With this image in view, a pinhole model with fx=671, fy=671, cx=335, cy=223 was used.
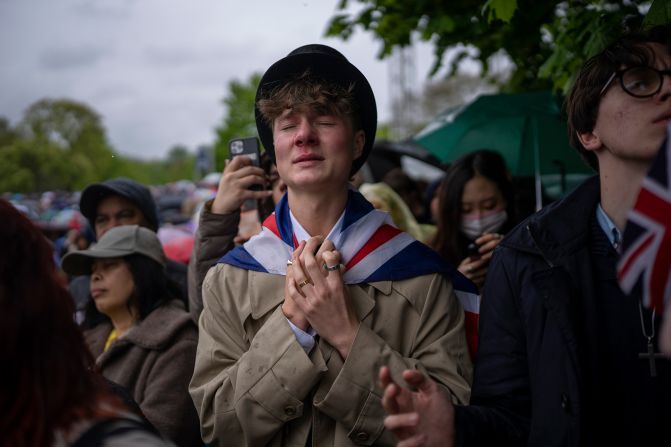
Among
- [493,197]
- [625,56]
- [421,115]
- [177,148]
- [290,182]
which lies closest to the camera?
[625,56]

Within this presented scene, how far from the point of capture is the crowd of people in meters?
1.57

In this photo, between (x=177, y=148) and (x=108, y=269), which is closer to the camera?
(x=108, y=269)

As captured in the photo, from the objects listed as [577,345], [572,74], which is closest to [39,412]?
[577,345]

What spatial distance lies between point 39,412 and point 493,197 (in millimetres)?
3067

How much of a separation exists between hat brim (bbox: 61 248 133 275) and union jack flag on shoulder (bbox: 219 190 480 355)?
1.32m

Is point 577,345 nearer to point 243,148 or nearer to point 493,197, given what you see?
point 243,148

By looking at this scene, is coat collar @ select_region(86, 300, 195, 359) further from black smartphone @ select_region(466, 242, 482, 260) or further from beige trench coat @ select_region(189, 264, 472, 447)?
black smartphone @ select_region(466, 242, 482, 260)

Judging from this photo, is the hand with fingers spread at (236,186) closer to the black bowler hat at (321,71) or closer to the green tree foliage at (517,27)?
the black bowler hat at (321,71)

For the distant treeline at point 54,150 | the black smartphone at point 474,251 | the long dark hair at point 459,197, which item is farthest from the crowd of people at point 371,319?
the distant treeline at point 54,150

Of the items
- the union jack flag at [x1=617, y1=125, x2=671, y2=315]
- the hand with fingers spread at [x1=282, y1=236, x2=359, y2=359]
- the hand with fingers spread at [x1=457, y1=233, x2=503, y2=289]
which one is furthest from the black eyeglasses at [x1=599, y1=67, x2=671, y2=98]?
the hand with fingers spread at [x1=457, y1=233, x2=503, y2=289]

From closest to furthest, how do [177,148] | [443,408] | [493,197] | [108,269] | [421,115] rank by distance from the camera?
[443,408]
[108,269]
[493,197]
[421,115]
[177,148]

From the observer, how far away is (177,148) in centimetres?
15312

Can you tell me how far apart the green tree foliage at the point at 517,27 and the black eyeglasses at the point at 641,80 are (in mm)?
760

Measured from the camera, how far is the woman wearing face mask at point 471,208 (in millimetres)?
3982
